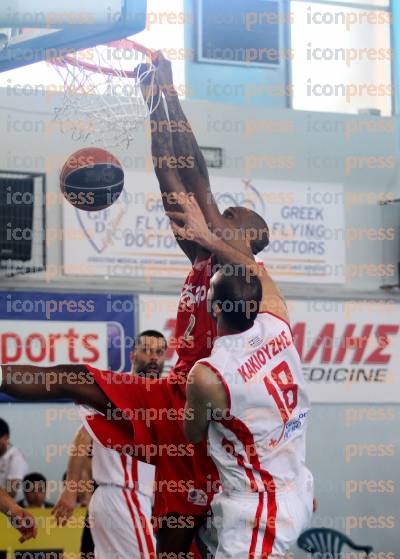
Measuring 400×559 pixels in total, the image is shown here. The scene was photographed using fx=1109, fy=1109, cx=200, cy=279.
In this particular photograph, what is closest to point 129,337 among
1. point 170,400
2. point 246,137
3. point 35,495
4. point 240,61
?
point 35,495

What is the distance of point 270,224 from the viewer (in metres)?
11.5

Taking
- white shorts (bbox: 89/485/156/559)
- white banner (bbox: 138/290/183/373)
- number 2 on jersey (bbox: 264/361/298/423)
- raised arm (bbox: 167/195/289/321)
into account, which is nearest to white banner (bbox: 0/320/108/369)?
white banner (bbox: 138/290/183/373)

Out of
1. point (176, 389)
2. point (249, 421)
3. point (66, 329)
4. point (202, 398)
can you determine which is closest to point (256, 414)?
point (249, 421)

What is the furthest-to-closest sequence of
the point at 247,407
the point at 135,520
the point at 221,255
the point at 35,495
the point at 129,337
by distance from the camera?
1. the point at 129,337
2. the point at 35,495
3. the point at 135,520
4. the point at 221,255
5. the point at 247,407

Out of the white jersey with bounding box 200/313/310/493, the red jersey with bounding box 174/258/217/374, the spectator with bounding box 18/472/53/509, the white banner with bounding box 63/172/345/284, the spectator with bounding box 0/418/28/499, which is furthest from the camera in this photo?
the white banner with bounding box 63/172/345/284

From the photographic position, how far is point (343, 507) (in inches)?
455

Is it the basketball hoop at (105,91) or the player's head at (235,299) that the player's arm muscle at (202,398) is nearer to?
the player's head at (235,299)

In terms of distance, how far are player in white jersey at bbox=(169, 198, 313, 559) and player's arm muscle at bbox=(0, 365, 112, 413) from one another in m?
0.56

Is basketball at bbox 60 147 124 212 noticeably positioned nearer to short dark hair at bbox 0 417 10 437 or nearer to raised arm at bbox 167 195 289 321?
raised arm at bbox 167 195 289 321

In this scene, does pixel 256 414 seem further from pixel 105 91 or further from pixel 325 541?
pixel 325 541

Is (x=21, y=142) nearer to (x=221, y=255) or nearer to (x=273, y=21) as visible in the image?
(x=273, y=21)

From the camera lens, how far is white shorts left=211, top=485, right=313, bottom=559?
4961mm

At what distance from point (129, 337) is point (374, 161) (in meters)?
3.54

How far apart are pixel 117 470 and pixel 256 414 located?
2.58 m
